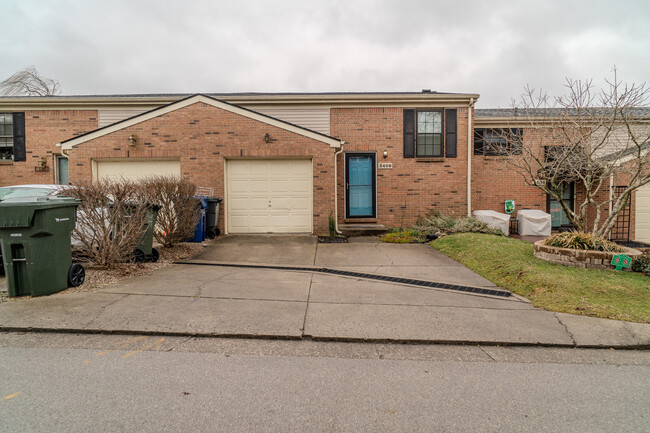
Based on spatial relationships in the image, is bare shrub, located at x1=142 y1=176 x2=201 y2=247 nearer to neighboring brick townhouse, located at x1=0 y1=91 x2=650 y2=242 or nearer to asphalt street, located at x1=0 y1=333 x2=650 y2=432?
neighboring brick townhouse, located at x1=0 y1=91 x2=650 y2=242

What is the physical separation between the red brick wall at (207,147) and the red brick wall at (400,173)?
69.4 inches

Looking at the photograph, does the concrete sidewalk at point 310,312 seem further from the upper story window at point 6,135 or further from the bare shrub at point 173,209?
the upper story window at point 6,135

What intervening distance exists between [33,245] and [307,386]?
14.1 ft

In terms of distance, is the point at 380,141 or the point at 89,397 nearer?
the point at 89,397

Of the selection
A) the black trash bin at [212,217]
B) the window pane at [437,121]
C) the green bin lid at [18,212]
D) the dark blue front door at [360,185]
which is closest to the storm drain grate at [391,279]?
the black trash bin at [212,217]

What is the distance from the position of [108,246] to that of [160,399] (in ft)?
13.9

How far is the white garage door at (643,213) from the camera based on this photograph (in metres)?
12.3

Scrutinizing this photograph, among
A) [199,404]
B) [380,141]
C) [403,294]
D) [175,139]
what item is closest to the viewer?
[199,404]

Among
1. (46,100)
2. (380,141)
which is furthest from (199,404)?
(46,100)

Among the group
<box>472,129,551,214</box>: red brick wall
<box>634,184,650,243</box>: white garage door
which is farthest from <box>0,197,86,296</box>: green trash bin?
<box>634,184,650,243</box>: white garage door

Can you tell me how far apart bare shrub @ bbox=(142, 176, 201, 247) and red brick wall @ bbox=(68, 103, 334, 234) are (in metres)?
2.45

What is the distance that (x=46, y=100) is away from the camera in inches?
485

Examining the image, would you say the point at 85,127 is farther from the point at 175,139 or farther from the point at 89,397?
the point at 89,397

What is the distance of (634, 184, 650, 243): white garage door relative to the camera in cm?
1227
